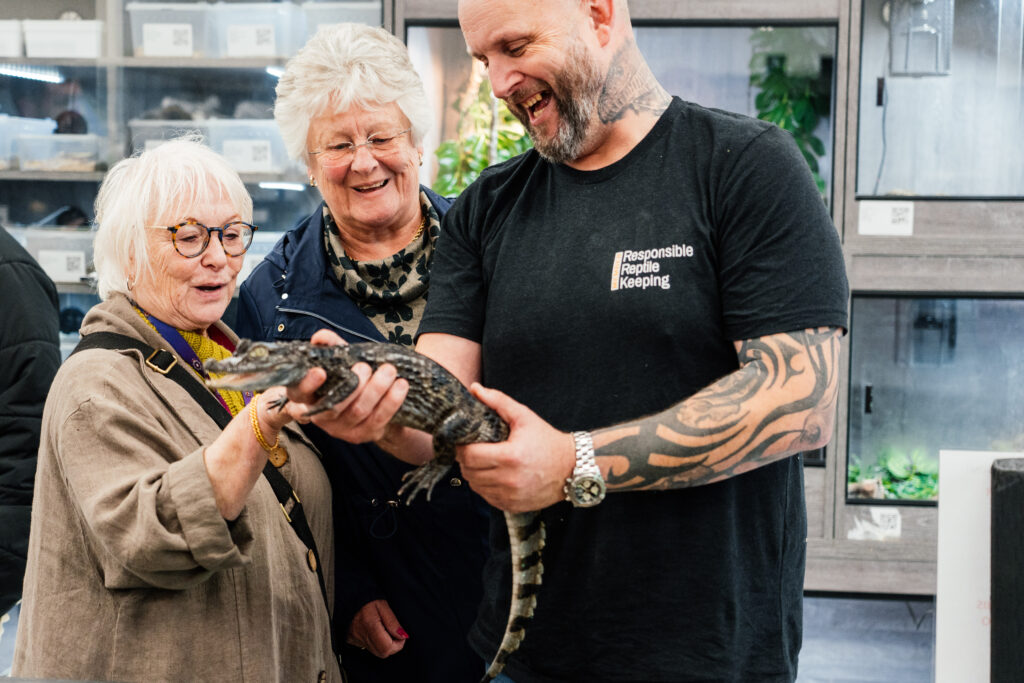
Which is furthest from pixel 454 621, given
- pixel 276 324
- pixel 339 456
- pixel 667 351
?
pixel 667 351

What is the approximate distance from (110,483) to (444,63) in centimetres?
308

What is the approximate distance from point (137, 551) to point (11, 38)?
3.79 m

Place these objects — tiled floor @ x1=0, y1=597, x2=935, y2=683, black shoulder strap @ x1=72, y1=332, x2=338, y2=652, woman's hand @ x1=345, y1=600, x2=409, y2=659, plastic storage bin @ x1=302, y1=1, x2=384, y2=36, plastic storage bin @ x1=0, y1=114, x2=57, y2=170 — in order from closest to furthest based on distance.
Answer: black shoulder strap @ x1=72, y1=332, x2=338, y2=652 → woman's hand @ x1=345, y1=600, x2=409, y2=659 → tiled floor @ x1=0, y1=597, x2=935, y2=683 → plastic storage bin @ x1=302, y1=1, x2=384, y2=36 → plastic storage bin @ x1=0, y1=114, x2=57, y2=170

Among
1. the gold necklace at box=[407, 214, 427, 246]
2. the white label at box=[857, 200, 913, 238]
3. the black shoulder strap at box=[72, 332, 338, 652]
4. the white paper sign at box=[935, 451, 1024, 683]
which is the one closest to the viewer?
the white paper sign at box=[935, 451, 1024, 683]

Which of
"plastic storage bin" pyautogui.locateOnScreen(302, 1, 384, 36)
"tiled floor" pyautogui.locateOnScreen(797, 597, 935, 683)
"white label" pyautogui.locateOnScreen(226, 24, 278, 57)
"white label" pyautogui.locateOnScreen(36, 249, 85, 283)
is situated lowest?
"tiled floor" pyautogui.locateOnScreen(797, 597, 935, 683)

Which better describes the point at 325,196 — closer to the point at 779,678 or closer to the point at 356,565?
the point at 356,565

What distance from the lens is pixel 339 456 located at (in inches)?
77.1

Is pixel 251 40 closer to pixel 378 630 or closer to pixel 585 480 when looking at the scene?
pixel 378 630

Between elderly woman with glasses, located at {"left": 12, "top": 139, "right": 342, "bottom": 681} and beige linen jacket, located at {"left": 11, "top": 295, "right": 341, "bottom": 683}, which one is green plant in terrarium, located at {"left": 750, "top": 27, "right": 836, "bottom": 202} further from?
beige linen jacket, located at {"left": 11, "top": 295, "right": 341, "bottom": 683}

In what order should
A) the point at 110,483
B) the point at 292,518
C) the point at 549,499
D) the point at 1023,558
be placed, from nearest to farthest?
1. the point at 1023,558
2. the point at 549,499
3. the point at 110,483
4. the point at 292,518

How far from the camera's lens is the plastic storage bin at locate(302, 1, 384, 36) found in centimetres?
411

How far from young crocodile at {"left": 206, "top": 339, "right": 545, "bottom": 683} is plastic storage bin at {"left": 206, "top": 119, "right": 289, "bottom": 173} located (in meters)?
3.00

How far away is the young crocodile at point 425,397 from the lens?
1.25 metres

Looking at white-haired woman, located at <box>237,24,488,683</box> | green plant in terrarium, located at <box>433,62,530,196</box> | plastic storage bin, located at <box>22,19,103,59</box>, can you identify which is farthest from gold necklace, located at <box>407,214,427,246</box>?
plastic storage bin, located at <box>22,19,103,59</box>
